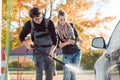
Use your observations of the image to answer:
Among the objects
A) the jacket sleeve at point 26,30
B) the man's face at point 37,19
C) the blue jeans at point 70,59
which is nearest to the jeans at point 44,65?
the jacket sleeve at point 26,30

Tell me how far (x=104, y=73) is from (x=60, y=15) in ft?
12.1

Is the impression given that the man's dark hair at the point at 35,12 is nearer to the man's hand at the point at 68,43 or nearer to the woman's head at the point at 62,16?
the woman's head at the point at 62,16

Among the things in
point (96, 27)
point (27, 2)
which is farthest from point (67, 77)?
point (96, 27)

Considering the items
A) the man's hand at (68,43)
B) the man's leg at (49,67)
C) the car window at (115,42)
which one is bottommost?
the man's leg at (49,67)

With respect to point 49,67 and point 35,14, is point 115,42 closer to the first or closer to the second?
point 35,14

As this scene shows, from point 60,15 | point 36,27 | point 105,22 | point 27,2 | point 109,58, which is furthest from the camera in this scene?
point 105,22

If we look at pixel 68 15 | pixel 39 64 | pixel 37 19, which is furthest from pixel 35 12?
pixel 68 15

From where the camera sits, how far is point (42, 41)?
8188 millimetres

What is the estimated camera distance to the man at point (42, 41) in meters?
8.02

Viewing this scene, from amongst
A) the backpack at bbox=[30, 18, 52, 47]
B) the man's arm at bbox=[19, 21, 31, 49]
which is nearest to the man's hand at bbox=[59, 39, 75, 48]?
the backpack at bbox=[30, 18, 52, 47]

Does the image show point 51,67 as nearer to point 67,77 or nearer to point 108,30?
point 67,77

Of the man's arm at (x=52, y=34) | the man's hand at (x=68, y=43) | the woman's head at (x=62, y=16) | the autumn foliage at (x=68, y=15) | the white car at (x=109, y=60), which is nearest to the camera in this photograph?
the white car at (x=109, y=60)

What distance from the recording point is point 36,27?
805 centimetres

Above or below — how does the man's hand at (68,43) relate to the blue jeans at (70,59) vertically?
above
